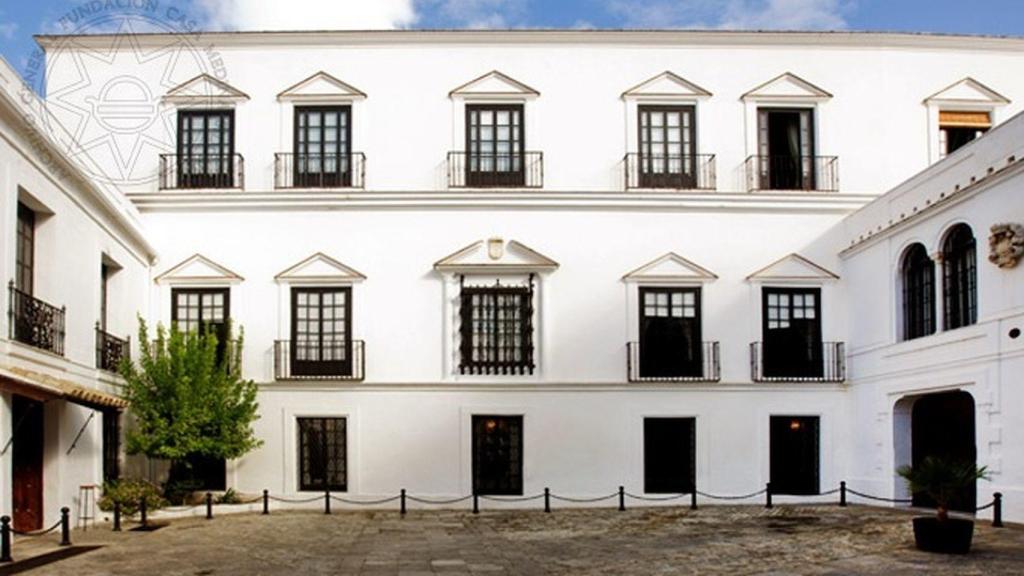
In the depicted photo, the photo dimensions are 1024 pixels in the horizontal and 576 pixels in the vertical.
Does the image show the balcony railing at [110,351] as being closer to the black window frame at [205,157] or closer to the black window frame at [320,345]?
the black window frame at [320,345]

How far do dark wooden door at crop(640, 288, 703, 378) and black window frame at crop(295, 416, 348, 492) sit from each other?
23.0ft

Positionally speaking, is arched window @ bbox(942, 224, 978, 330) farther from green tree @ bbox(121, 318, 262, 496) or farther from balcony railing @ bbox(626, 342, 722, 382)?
green tree @ bbox(121, 318, 262, 496)

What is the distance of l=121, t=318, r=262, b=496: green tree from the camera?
22625 millimetres

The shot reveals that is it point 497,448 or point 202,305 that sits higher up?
point 202,305

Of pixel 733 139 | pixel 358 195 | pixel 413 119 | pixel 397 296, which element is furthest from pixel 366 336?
pixel 733 139

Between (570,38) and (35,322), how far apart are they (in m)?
14.0

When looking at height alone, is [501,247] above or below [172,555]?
above

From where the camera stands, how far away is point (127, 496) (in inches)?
837

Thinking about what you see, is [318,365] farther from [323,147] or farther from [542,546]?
[542,546]

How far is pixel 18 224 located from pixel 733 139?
51.5 ft

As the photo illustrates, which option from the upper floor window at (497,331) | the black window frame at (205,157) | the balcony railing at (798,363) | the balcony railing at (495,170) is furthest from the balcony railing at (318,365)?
the balcony railing at (798,363)

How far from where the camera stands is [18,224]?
1852cm

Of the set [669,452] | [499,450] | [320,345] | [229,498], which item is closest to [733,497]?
[669,452]

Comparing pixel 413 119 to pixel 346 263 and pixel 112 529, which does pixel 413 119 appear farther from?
pixel 112 529
